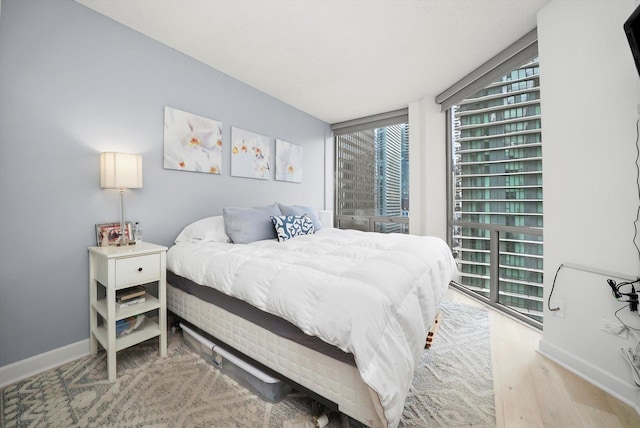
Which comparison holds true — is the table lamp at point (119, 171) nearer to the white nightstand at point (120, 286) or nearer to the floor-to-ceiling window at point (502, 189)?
the white nightstand at point (120, 286)

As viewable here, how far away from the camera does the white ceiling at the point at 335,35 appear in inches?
73.5

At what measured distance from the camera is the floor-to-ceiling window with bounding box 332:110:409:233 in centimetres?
400

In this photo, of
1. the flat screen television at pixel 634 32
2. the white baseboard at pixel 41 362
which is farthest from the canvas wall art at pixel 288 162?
the flat screen television at pixel 634 32

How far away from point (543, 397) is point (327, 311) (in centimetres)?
144

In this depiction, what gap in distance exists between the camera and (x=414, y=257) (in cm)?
167

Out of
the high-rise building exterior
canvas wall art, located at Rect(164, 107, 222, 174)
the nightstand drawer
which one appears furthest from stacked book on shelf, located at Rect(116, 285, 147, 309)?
the high-rise building exterior

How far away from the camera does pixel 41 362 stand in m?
1.64

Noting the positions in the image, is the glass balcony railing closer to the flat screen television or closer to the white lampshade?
the flat screen television

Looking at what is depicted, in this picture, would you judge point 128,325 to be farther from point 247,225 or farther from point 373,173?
point 373,173

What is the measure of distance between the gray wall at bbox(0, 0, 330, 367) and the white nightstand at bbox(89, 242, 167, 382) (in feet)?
0.34

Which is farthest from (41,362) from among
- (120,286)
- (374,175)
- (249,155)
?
(374,175)

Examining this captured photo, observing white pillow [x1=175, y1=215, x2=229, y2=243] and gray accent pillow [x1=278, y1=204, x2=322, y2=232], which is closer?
white pillow [x1=175, y1=215, x2=229, y2=243]

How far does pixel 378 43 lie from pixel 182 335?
3.04 meters

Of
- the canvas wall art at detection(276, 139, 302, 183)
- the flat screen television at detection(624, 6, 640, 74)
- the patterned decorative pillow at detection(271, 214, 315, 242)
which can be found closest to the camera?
the flat screen television at detection(624, 6, 640, 74)
